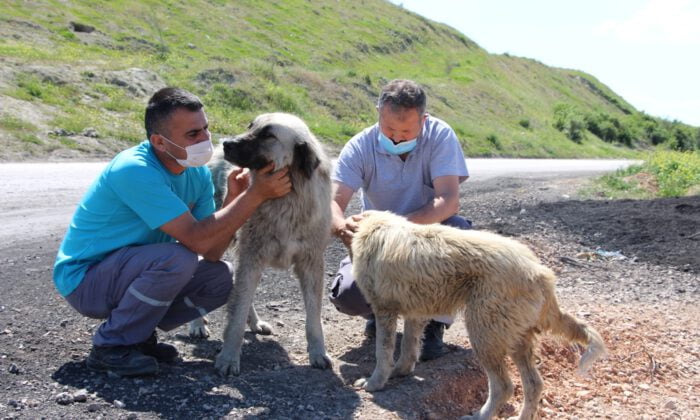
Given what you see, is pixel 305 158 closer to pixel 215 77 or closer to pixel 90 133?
pixel 90 133

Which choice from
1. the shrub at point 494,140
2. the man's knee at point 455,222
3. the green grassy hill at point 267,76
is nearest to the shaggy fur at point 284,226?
the man's knee at point 455,222

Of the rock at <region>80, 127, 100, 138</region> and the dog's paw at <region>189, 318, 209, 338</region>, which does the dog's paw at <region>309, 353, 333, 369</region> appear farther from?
the rock at <region>80, 127, 100, 138</region>

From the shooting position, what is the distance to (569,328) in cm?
411

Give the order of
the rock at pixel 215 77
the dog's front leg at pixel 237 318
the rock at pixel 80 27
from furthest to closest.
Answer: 1. the rock at pixel 80 27
2. the rock at pixel 215 77
3. the dog's front leg at pixel 237 318

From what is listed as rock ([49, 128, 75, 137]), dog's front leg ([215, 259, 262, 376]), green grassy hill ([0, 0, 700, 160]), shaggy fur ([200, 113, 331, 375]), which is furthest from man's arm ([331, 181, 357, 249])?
rock ([49, 128, 75, 137])

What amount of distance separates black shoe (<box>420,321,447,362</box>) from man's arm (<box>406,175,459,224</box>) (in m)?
0.90

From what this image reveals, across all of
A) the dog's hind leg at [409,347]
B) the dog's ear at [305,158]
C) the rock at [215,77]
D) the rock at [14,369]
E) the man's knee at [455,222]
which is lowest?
the rock at [14,369]

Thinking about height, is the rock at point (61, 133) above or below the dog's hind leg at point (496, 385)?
below

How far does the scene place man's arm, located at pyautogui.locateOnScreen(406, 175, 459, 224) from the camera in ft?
17.1

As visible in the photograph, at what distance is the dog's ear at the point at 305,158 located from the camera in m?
4.77

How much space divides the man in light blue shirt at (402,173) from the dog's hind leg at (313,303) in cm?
33

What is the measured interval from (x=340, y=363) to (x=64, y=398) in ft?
6.75

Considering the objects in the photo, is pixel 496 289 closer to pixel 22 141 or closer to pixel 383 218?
pixel 383 218

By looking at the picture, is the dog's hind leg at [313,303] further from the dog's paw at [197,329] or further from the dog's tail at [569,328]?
the dog's tail at [569,328]
